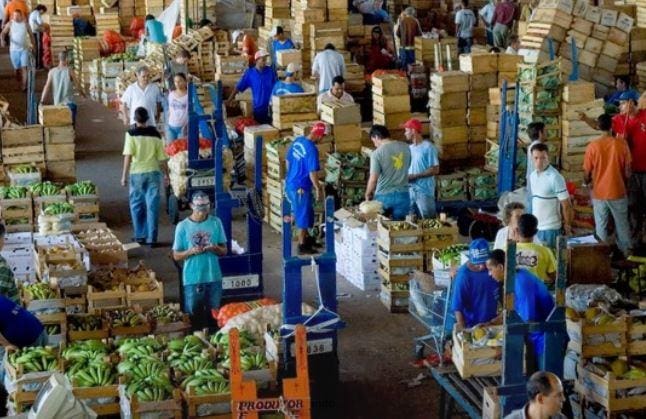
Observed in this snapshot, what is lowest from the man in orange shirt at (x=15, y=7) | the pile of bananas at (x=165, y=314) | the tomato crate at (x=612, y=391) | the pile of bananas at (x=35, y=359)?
the tomato crate at (x=612, y=391)

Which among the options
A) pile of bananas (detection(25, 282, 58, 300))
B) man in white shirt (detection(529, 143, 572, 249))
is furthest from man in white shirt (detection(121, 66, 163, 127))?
man in white shirt (detection(529, 143, 572, 249))

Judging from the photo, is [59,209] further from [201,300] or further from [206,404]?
[206,404]

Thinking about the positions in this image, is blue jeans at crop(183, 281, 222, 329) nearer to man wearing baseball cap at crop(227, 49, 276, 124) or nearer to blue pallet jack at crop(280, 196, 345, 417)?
blue pallet jack at crop(280, 196, 345, 417)

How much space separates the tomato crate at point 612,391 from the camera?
1065 cm

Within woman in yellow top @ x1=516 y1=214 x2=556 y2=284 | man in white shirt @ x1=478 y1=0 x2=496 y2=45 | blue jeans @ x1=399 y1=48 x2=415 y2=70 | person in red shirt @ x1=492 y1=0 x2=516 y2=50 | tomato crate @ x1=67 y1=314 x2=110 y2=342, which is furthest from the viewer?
man in white shirt @ x1=478 y1=0 x2=496 y2=45

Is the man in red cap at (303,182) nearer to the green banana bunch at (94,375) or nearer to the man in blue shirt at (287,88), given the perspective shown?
the man in blue shirt at (287,88)

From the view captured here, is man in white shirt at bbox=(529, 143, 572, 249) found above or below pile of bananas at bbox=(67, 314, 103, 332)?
above

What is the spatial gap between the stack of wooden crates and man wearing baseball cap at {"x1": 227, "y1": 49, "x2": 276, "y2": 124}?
395 cm

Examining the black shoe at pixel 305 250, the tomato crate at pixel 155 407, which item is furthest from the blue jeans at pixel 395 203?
the tomato crate at pixel 155 407

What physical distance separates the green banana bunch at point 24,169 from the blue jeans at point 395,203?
16.4 ft

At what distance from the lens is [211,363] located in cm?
1094

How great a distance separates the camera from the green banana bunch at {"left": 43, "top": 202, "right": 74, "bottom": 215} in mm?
16156

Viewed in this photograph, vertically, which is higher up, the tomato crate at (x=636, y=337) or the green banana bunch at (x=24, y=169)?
the green banana bunch at (x=24, y=169)

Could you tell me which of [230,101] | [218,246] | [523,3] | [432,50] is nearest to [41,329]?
[218,246]
